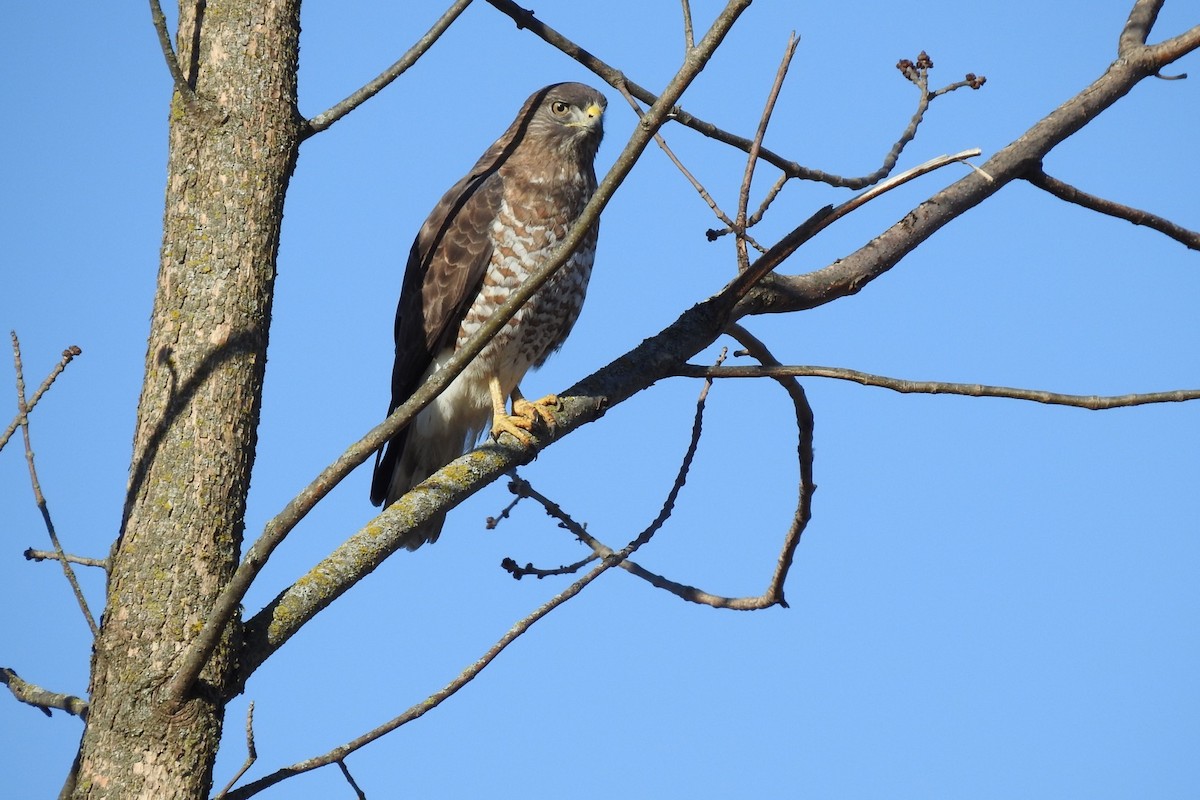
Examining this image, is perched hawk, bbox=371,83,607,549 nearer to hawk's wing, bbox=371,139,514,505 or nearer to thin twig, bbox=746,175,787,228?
hawk's wing, bbox=371,139,514,505

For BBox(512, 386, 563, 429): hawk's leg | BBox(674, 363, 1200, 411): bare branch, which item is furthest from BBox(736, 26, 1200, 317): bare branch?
BBox(512, 386, 563, 429): hawk's leg

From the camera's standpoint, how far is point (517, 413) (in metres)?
5.11

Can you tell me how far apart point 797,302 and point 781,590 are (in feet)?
2.98

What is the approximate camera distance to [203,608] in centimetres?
269

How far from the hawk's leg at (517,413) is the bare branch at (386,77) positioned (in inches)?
59.3

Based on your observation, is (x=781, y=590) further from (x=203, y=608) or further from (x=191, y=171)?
(x=191, y=171)

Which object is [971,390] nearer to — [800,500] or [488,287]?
[800,500]

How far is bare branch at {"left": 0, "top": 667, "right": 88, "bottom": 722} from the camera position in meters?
2.84

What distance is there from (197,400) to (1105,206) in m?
2.78

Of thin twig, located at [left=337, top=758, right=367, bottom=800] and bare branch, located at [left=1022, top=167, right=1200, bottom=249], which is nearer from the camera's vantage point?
thin twig, located at [left=337, top=758, right=367, bottom=800]

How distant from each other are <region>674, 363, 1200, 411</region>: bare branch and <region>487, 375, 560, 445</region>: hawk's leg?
1.42m

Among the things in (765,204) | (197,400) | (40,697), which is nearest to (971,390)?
(765,204)

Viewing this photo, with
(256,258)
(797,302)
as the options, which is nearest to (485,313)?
(797,302)

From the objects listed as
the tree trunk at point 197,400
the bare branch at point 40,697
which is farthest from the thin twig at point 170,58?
the bare branch at point 40,697
